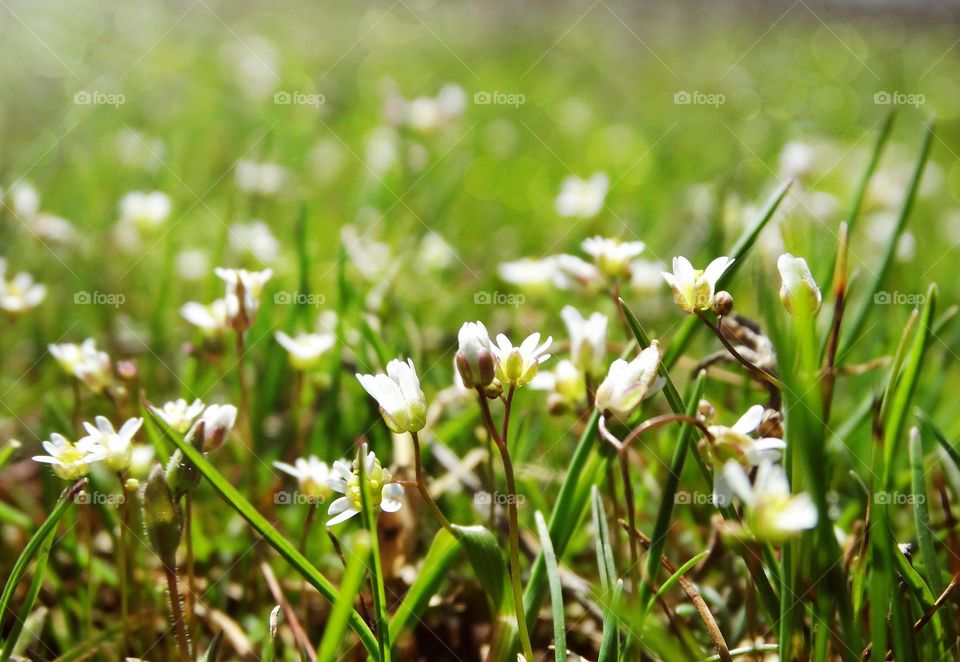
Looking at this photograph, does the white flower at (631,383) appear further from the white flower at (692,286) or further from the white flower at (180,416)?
the white flower at (180,416)

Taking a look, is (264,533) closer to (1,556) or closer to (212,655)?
(212,655)

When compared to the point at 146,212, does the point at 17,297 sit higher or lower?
lower

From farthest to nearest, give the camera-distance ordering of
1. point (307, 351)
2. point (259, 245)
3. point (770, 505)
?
1. point (259, 245)
2. point (307, 351)
3. point (770, 505)

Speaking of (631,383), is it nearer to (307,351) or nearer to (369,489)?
(369,489)

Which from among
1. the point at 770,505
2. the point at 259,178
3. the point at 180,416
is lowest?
the point at 770,505

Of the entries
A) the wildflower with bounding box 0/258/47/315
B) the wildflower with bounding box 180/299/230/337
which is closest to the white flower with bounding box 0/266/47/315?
the wildflower with bounding box 0/258/47/315

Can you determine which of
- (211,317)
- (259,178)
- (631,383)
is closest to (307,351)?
(211,317)

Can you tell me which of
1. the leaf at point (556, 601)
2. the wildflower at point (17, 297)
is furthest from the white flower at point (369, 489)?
the wildflower at point (17, 297)

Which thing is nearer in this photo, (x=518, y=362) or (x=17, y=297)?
(x=518, y=362)
